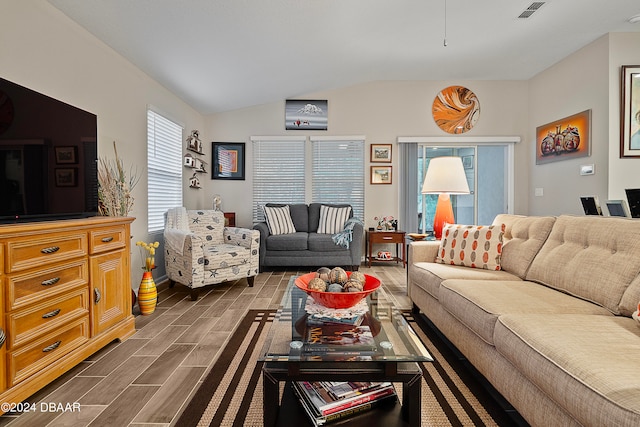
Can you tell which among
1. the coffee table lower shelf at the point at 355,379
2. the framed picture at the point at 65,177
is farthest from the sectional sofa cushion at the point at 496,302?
the framed picture at the point at 65,177

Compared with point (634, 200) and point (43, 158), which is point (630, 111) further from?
point (43, 158)

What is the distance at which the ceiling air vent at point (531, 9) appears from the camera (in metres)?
3.13

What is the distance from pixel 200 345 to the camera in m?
2.21

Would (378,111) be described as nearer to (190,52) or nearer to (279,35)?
(279,35)

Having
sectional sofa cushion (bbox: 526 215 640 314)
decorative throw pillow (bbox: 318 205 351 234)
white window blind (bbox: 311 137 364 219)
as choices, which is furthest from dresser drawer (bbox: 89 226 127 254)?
white window blind (bbox: 311 137 364 219)

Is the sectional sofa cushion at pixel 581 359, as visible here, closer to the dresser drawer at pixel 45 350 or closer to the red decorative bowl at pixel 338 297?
the red decorative bowl at pixel 338 297

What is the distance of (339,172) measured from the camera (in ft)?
17.5

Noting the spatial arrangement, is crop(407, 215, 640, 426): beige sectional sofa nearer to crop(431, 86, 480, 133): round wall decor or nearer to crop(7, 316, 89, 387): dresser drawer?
crop(7, 316, 89, 387): dresser drawer

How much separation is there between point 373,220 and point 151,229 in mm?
3241

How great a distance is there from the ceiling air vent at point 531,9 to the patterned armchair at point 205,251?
3658 mm

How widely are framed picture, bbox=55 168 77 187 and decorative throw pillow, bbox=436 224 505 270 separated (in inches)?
109

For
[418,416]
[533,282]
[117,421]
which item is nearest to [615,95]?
[533,282]

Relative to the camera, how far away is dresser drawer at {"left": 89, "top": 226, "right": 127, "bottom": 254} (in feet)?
6.58

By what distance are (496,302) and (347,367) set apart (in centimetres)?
94
